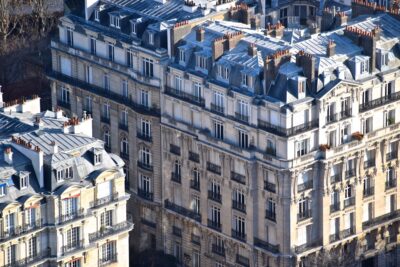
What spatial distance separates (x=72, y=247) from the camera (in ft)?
611

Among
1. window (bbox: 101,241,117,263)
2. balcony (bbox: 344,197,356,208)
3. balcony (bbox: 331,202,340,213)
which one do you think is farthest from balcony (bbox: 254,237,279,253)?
window (bbox: 101,241,117,263)

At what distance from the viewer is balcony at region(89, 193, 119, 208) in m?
187

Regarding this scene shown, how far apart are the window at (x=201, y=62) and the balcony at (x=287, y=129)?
9508 millimetres

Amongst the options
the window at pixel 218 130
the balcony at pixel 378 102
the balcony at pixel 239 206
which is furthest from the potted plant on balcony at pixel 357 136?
the window at pixel 218 130

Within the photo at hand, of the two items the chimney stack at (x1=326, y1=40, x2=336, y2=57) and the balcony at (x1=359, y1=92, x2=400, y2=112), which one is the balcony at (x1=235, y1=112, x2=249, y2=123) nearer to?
the chimney stack at (x1=326, y1=40, x2=336, y2=57)

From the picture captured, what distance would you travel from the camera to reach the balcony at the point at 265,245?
194750 mm

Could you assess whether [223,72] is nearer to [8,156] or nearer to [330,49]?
[330,49]

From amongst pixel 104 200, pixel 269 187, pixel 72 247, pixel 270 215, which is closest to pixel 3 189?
pixel 72 247

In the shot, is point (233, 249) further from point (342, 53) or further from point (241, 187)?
point (342, 53)

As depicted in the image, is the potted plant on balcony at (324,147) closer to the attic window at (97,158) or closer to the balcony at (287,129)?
the balcony at (287,129)

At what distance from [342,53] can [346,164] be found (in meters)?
10.4

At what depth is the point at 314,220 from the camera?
19562 centimetres

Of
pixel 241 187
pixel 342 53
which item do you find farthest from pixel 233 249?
pixel 342 53

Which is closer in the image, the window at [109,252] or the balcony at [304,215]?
the window at [109,252]
